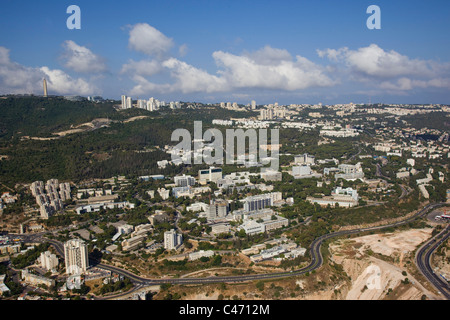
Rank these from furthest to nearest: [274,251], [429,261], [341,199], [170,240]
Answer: [341,199], [170,240], [274,251], [429,261]

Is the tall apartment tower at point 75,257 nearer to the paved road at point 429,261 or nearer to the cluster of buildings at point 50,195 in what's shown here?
the cluster of buildings at point 50,195

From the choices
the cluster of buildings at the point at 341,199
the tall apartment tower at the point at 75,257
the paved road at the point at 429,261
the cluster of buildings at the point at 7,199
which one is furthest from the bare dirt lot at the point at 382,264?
the cluster of buildings at the point at 7,199

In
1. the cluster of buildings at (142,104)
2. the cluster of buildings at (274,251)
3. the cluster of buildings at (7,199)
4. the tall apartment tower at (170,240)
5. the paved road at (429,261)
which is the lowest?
the paved road at (429,261)

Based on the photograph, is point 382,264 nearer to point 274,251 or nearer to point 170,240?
point 274,251

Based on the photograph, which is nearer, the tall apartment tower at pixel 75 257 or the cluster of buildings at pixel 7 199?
the tall apartment tower at pixel 75 257

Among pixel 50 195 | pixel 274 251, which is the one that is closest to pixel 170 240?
pixel 274 251

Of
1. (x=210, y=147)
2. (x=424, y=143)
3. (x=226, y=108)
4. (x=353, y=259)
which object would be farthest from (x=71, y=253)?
(x=226, y=108)
